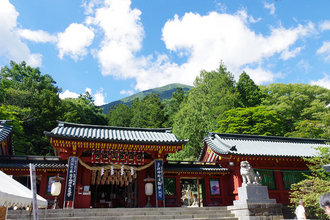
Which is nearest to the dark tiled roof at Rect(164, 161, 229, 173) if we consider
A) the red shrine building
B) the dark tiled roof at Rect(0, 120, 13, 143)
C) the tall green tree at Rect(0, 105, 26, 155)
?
the red shrine building

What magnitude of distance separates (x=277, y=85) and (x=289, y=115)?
5.48 meters

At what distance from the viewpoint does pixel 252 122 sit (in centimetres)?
2786

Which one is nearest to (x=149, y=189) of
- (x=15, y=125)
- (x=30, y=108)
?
(x=15, y=125)

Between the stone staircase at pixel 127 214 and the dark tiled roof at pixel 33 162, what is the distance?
4.48 meters

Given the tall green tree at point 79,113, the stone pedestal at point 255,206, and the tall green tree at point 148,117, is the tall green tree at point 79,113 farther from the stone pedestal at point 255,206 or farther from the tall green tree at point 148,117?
the stone pedestal at point 255,206

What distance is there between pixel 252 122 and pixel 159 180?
56.3 ft

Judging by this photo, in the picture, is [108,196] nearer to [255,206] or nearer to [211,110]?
[255,206]

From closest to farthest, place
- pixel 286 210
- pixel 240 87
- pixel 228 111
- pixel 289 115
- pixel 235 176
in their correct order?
1. pixel 286 210
2. pixel 235 176
3. pixel 228 111
4. pixel 289 115
5. pixel 240 87

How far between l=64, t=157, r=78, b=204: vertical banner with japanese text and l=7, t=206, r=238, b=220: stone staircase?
2302mm

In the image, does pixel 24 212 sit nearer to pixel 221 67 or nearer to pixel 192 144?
pixel 192 144

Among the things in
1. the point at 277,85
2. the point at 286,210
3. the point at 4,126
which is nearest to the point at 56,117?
the point at 4,126

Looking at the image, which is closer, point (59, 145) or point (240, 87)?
point (59, 145)

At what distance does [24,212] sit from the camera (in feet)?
31.7

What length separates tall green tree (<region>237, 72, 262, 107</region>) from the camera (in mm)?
33062
